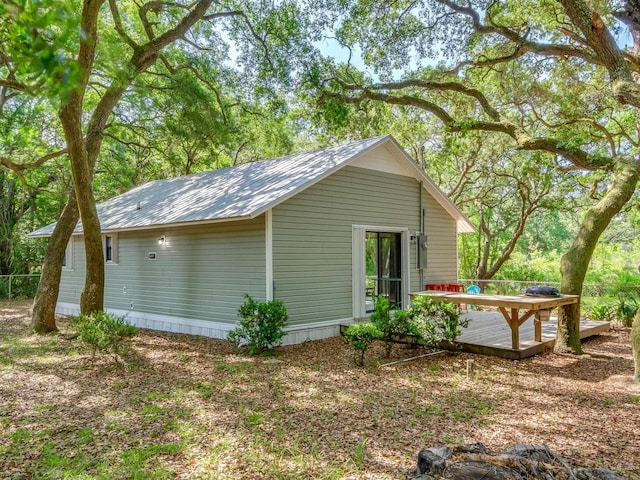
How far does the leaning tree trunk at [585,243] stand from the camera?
7148mm

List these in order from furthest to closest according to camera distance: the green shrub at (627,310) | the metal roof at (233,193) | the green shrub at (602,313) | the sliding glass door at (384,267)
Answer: the green shrub at (602,313) < the sliding glass door at (384,267) < the green shrub at (627,310) < the metal roof at (233,193)

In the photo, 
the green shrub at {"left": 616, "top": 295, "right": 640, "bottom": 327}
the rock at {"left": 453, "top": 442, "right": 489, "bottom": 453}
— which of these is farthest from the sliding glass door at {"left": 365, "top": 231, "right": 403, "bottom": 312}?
the rock at {"left": 453, "top": 442, "right": 489, "bottom": 453}

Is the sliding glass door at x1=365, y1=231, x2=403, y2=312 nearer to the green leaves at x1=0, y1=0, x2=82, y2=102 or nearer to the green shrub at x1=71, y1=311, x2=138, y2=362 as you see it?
the green shrub at x1=71, y1=311, x2=138, y2=362

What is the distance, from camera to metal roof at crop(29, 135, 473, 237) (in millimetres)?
8141

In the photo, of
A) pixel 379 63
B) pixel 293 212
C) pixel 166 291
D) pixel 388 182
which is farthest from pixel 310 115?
pixel 166 291

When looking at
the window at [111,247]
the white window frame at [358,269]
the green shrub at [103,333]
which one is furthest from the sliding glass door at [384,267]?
the window at [111,247]

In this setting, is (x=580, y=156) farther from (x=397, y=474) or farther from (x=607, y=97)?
(x=397, y=474)

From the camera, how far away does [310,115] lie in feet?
38.8

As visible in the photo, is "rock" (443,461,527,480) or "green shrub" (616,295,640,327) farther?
"green shrub" (616,295,640,327)

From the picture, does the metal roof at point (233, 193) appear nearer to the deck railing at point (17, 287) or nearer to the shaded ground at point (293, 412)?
the shaded ground at point (293, 412)

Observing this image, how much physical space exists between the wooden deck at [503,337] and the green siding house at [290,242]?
188cm

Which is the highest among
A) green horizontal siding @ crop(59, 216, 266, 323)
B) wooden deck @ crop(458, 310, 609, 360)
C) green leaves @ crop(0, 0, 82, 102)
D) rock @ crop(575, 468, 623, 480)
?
green leaves @ crop(0, 0, 82, 102)

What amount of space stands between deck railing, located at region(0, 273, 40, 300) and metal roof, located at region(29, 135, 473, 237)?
6.72 m

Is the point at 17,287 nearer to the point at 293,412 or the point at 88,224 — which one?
the point at 88,224
